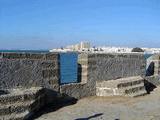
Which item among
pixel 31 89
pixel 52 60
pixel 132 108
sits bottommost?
pixel 132 108

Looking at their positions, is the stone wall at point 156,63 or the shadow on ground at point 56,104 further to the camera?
the stone wall at point 156,63

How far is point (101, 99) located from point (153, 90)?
4.01m

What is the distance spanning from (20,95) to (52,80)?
2.33 m

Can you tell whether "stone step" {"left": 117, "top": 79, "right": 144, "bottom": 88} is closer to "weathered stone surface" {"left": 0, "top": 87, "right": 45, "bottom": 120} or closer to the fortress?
the fortress

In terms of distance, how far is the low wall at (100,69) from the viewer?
12.6 metres

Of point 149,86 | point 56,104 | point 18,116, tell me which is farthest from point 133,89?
point 18,116

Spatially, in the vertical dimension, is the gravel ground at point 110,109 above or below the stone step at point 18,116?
below

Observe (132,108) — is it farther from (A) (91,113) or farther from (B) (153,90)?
(B) (153,90)

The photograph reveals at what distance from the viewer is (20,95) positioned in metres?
8.89

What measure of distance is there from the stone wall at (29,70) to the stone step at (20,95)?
43 cm

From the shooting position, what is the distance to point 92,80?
12906mm

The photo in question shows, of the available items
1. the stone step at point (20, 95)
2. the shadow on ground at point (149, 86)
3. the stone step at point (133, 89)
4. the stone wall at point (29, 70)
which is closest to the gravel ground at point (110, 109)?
the stone step at point (133, 89)

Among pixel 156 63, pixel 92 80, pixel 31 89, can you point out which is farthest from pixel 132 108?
pixel 156 63

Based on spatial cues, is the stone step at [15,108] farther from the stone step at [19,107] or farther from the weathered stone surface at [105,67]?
the weathered stone surface at [105,67]
